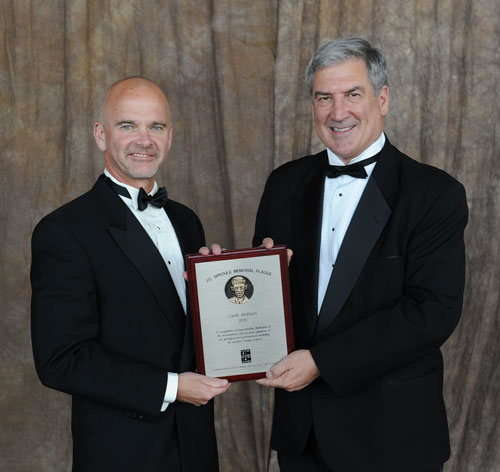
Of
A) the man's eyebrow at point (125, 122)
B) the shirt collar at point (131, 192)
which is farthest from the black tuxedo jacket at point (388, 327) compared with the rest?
the man's eyebrow at point (125, 122)

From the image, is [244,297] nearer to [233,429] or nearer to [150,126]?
[150,126]

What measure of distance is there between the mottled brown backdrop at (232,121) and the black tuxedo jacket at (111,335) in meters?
1.54

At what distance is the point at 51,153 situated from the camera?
4.04 m

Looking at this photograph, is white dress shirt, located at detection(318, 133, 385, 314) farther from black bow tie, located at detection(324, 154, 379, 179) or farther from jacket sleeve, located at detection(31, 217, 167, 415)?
jacket sleeve, located at detection(31, 217, 167, 415)

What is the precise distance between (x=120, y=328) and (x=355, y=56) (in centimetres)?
122

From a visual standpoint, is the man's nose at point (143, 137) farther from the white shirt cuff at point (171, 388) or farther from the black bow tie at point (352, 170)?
the white shirt cuff at point (171, 388)

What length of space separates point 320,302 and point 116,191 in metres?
0.79

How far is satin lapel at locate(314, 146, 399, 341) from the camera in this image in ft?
8.39

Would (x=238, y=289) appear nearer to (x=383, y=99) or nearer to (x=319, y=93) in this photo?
(x=319, y=93)

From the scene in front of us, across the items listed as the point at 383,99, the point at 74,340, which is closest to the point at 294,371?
the point at 74,340

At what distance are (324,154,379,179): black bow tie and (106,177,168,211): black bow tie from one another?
0.59 m

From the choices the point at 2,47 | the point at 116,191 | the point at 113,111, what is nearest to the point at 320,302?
the point at 116,191

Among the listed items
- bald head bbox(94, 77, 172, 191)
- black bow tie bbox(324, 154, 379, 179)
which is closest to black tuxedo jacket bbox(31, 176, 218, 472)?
bald head bbox(94, 77, 172, 191)

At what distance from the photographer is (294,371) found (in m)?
2.51
